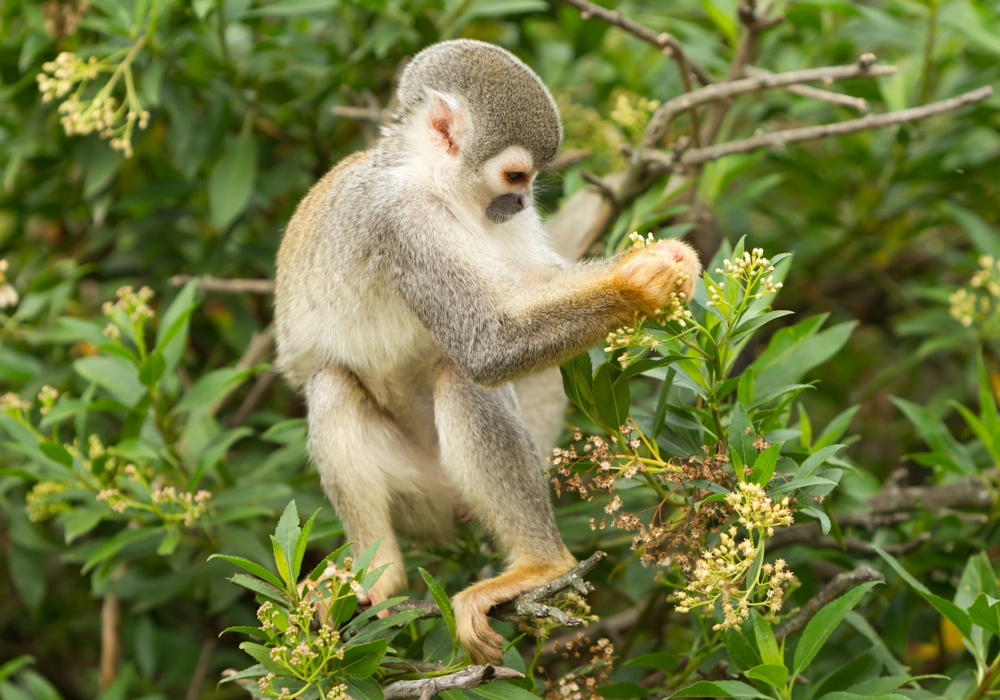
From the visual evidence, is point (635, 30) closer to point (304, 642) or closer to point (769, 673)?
point (769, 673)

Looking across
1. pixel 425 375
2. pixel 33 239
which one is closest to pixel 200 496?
pixel 425 375

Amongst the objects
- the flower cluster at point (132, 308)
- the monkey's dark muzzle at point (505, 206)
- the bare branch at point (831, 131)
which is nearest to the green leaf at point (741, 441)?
the monkey's dark muzzle at point (505, 206)

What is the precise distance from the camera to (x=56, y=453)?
356cm

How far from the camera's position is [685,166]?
154 inches

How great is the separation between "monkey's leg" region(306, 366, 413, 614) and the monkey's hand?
1.25 metres

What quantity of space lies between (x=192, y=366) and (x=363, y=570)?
3.35 meters

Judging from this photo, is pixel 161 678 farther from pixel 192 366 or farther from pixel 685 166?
pixel 685 166

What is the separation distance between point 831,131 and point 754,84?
40cm

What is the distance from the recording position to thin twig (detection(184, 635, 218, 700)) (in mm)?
4262

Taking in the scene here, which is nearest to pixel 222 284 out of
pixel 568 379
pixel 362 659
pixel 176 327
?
pixel 176 327

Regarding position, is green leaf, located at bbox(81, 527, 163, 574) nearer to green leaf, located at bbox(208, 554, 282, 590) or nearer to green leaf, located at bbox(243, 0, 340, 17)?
green leaf, located at bbox(208, 554, 282, 590)

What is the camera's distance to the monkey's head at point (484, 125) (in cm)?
321

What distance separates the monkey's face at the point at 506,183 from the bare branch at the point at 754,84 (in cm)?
89

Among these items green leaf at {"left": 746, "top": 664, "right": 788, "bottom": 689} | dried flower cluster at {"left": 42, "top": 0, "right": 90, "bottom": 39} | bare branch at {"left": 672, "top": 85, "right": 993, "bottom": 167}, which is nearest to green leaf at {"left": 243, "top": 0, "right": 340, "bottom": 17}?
dried flower cluster at {"left": 42, "top": 0, "right": 90, "bottom": 39}
